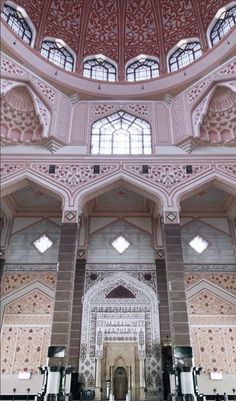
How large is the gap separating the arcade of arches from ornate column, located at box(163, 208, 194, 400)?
0.05m

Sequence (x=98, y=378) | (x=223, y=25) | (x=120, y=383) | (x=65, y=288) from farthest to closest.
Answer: (x=223, y=25) < (x=120, y=383) < (x=98, y=378) < (x=65, y=288)

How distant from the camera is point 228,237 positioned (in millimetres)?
11820

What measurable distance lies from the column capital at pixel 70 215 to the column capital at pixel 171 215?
2.40 meters

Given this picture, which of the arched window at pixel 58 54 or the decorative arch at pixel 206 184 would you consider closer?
the decorative arch at pixel 206 184

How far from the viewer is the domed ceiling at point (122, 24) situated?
13.1m

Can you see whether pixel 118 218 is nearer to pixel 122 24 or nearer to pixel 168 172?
pixel 168 172

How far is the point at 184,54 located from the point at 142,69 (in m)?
1.69

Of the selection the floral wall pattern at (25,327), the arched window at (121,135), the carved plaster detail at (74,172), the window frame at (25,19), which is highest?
the window frame at (25,19)

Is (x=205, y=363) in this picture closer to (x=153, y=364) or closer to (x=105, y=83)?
(x=153, y=364)

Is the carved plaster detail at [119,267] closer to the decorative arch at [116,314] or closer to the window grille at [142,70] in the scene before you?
the decorative arch at [116,314]

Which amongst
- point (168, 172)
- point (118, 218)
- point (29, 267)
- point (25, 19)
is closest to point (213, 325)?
point (118, 218)

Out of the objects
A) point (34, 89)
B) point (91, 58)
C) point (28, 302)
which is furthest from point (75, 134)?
point (28, 302)

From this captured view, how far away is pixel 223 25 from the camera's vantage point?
12297mm

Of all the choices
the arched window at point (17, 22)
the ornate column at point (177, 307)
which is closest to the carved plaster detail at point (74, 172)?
the ornate column at point (177, 307)
